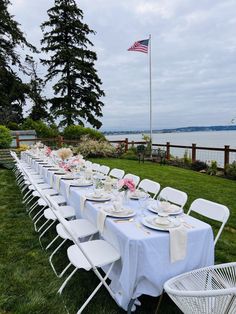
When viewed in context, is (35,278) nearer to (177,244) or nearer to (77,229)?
(77,229)

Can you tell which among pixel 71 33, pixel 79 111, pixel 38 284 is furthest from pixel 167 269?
pixel 71 33

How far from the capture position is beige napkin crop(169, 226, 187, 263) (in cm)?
224

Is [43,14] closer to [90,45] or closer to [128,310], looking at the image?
[90,45]

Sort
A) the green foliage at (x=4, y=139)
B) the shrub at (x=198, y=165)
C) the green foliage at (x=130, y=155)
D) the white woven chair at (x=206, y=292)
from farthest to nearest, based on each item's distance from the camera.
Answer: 1. the green foliage at (x=4, y=139)
2. the green foliage at (x=130, y=155)
3. the shrub at (x=198, y=165)
4. the white woven chair at (x=206, y=292)

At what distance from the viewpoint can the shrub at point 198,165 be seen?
1016cm

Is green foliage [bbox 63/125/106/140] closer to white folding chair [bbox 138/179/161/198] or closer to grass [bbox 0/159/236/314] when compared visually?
grass [bbox 0/159/236/314]

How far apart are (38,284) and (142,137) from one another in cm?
1156

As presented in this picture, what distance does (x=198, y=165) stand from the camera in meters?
10.3

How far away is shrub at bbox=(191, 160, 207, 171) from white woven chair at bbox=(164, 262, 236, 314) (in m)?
8.35

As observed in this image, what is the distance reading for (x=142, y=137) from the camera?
13.9 metres

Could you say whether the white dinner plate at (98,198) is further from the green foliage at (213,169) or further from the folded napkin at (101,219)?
the green foliage at (213,169)

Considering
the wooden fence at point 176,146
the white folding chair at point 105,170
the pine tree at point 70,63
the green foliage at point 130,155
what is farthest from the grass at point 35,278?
the pine tree at point 70,63

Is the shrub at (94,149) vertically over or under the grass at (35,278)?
over

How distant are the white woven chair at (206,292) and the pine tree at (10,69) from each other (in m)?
22.1
